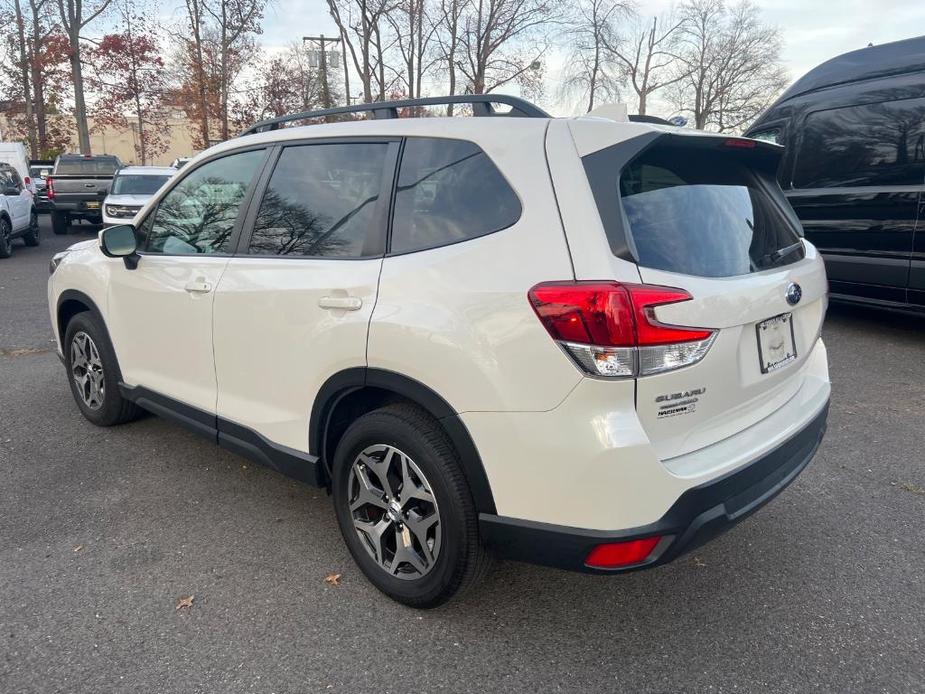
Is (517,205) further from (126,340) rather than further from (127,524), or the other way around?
(126,340)

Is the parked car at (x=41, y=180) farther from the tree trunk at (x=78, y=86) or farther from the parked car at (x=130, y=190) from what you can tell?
the parked car at (x=130, y=190)

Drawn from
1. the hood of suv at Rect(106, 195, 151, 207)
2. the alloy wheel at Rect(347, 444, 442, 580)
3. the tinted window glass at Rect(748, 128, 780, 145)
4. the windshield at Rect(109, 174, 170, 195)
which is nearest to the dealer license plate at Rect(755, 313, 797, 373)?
the alloy wheel at Rect(347, 444, 442, 580)

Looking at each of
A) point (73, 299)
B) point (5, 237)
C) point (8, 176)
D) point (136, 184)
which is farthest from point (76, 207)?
point (73, 299)

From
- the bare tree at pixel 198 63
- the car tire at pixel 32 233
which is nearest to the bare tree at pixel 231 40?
the bare tree at pixel 198 63

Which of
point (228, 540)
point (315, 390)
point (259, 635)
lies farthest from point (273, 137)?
point (259, 635)

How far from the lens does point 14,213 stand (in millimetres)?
13836

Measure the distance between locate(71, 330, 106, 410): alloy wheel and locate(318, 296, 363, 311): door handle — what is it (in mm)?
2270

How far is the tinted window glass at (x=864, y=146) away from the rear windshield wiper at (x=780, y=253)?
Answer: 13.3 ft

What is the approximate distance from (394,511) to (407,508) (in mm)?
69

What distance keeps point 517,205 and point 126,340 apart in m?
2.66

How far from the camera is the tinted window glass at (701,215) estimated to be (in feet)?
7.11

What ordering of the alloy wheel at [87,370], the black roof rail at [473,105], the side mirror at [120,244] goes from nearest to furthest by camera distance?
1. the black roof rail at [473,105]
2. the side mirror at [120,244]
3. the alloy wheel at [87,370]

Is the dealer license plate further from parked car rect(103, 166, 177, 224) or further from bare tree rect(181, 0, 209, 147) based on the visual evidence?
bare tree rect(181, 0, 209, 147)

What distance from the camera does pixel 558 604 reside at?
2.66 meters
